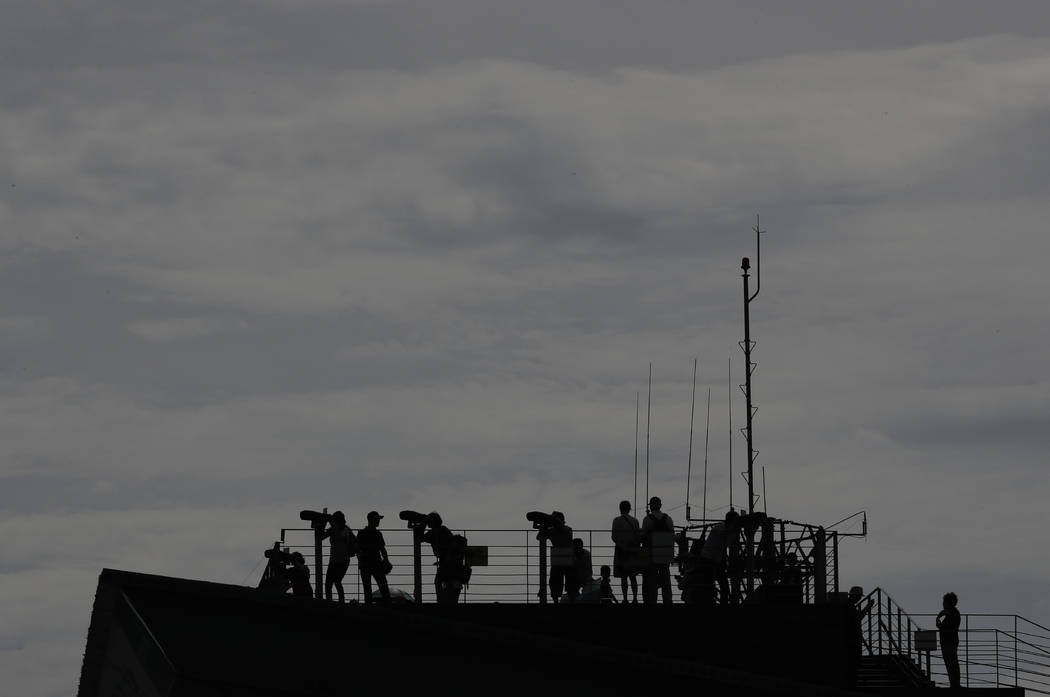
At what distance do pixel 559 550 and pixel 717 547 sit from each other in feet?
7.40

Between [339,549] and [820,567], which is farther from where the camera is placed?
[820,567]

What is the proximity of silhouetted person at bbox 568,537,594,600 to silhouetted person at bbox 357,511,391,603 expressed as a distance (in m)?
2.64

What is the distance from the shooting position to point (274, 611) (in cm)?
2192

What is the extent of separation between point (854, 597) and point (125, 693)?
10.5m

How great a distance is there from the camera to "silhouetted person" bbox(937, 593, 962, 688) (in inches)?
982

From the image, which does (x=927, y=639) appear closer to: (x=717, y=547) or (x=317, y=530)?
(x=717, y=547)

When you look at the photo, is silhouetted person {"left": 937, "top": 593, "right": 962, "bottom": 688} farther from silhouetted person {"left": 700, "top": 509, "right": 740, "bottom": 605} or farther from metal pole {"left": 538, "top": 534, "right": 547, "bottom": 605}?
metal pole {"left": 538, "top": 534, "right": 547, "bottom": 605}

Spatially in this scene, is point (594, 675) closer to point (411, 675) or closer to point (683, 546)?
point (411, 675)

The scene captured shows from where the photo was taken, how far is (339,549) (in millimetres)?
24906

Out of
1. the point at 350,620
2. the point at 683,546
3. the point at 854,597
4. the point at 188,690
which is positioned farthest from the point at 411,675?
the point at 854,597

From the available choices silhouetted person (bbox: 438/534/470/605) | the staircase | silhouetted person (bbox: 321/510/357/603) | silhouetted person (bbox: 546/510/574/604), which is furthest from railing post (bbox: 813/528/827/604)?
silhouetted person (bbox: 321/510/357/603)

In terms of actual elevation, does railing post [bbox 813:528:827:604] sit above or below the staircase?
above

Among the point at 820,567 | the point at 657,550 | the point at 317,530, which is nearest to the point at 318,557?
the point at 317,530

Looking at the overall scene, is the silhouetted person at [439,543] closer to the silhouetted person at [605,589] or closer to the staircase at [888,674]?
the silhouetted person at [605,589]
